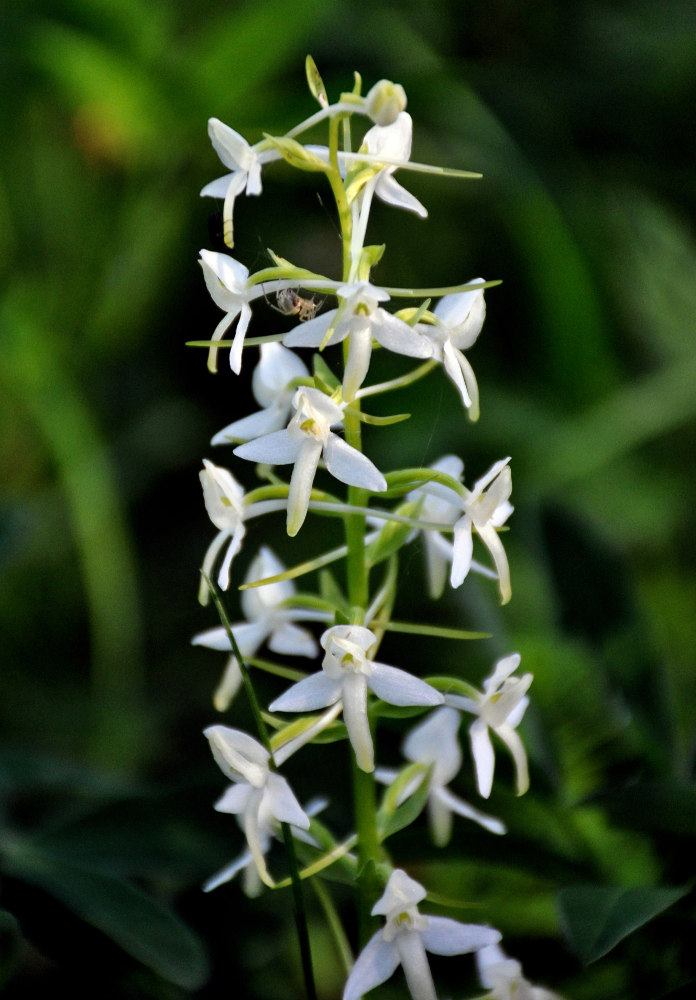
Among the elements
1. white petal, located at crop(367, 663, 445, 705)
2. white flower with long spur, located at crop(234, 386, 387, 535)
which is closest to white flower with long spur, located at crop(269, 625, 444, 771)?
white petal, located at crop(367, 663, 445, 705)

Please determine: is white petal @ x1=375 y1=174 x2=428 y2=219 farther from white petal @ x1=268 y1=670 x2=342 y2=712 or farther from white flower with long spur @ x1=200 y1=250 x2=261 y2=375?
white petal @ x1=268 y1=670 x2=342 y2=712

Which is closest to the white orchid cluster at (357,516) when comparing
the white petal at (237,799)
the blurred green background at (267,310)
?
the white petal at (237,799)

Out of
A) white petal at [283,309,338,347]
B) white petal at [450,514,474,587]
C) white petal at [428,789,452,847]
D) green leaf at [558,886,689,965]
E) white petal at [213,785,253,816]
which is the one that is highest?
white petal at [283,309,338,347]

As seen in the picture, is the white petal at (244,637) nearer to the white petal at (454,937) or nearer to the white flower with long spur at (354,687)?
the white flower with long spur at (354,687)

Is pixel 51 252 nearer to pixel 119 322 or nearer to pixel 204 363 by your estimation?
pixel 119 322

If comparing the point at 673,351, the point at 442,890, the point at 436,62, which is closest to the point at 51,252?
the point at 436,62

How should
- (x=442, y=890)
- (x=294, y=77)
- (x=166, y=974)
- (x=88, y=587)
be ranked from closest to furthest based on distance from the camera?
(x=166, y=974) < (x=442, y=890) < (x=88, y=587) < (x=294, y=77)
